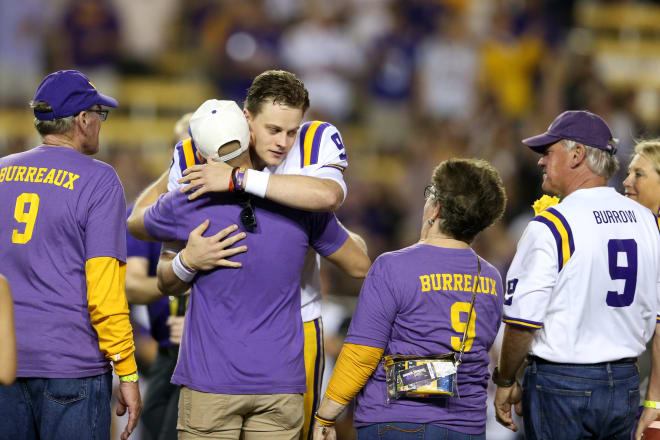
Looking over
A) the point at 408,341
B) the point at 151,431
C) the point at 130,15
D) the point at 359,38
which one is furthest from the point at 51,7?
the point at 408,341

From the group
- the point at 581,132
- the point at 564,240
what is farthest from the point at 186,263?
the point at 581,132

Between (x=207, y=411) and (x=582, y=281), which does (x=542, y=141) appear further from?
(x=207, y=411)

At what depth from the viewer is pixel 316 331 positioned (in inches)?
132

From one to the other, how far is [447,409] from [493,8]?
317 inches

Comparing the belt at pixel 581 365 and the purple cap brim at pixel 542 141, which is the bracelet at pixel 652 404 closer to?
the belt at pixel 581 365

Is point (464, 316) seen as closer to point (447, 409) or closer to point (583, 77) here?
point (447, 409)

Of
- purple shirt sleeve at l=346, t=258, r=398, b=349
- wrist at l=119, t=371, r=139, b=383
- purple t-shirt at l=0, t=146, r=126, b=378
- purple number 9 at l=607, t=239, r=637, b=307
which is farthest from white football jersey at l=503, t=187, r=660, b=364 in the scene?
purple t-shirt at l=0, t=146, r=126, b=378

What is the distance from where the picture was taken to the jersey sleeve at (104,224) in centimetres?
306

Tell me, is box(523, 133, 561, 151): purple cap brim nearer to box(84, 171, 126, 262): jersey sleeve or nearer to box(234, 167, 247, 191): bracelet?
box(234, 167, 247, 191): bracelet

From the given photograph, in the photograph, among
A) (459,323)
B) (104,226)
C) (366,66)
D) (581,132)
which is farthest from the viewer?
(366,66)

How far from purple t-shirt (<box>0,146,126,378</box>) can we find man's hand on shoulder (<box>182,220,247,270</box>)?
1.12ft

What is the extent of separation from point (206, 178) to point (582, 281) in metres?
1.37

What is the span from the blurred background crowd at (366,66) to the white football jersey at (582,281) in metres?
5.65

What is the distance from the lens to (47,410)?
3000 millimetres
